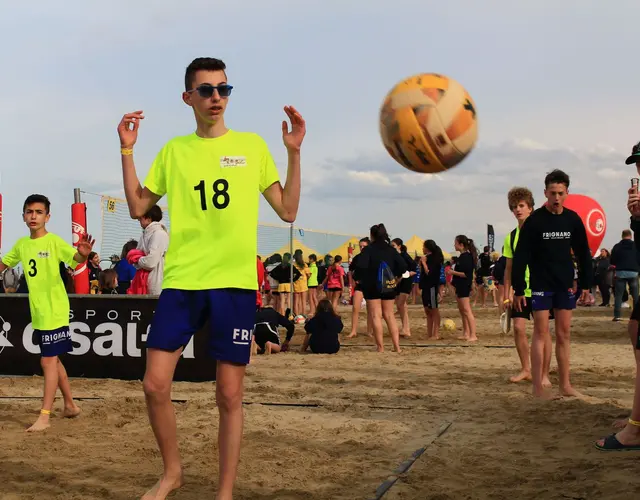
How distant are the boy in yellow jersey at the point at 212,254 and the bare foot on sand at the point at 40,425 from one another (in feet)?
7.80

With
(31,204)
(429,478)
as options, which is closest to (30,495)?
(429,478)

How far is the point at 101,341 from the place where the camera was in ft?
27.5

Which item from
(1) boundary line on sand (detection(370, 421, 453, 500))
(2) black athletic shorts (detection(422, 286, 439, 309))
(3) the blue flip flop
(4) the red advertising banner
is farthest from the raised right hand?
(2) black athletic shorts (detection(422, 286, 439, 309))

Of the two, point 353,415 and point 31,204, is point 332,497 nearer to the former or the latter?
point 353,415

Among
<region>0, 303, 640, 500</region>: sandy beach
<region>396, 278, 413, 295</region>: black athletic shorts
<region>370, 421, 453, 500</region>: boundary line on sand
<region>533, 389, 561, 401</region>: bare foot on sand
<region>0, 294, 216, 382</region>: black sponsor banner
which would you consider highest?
<region>396, 278, 413, 295</region>: black athletic shorts

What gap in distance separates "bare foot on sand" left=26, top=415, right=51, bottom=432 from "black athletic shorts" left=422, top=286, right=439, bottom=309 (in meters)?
7.94

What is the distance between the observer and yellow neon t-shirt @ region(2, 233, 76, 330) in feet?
18.8

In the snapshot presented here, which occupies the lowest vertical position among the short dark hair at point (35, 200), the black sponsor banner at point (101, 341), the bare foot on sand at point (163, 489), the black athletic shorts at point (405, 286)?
the bare foot on sand at point (163, 489)

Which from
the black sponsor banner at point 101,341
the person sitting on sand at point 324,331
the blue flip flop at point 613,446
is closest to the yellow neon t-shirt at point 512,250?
the blue flip flop at point 613,446

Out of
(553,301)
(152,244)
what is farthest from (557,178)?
(152,244)

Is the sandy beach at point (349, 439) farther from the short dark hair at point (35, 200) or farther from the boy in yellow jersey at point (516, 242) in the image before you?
the short dark hair at point (35, 200)

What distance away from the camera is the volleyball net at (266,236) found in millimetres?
15266

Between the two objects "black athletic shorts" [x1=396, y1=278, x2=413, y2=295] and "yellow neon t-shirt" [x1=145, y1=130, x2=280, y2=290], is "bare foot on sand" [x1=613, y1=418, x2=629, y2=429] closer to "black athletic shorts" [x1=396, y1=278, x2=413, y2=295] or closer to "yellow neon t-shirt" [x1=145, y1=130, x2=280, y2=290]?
"yellow neon t-shirt" [x1=145, y1=130, x2=280, y2=290]

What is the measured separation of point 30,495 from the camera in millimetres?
3910
